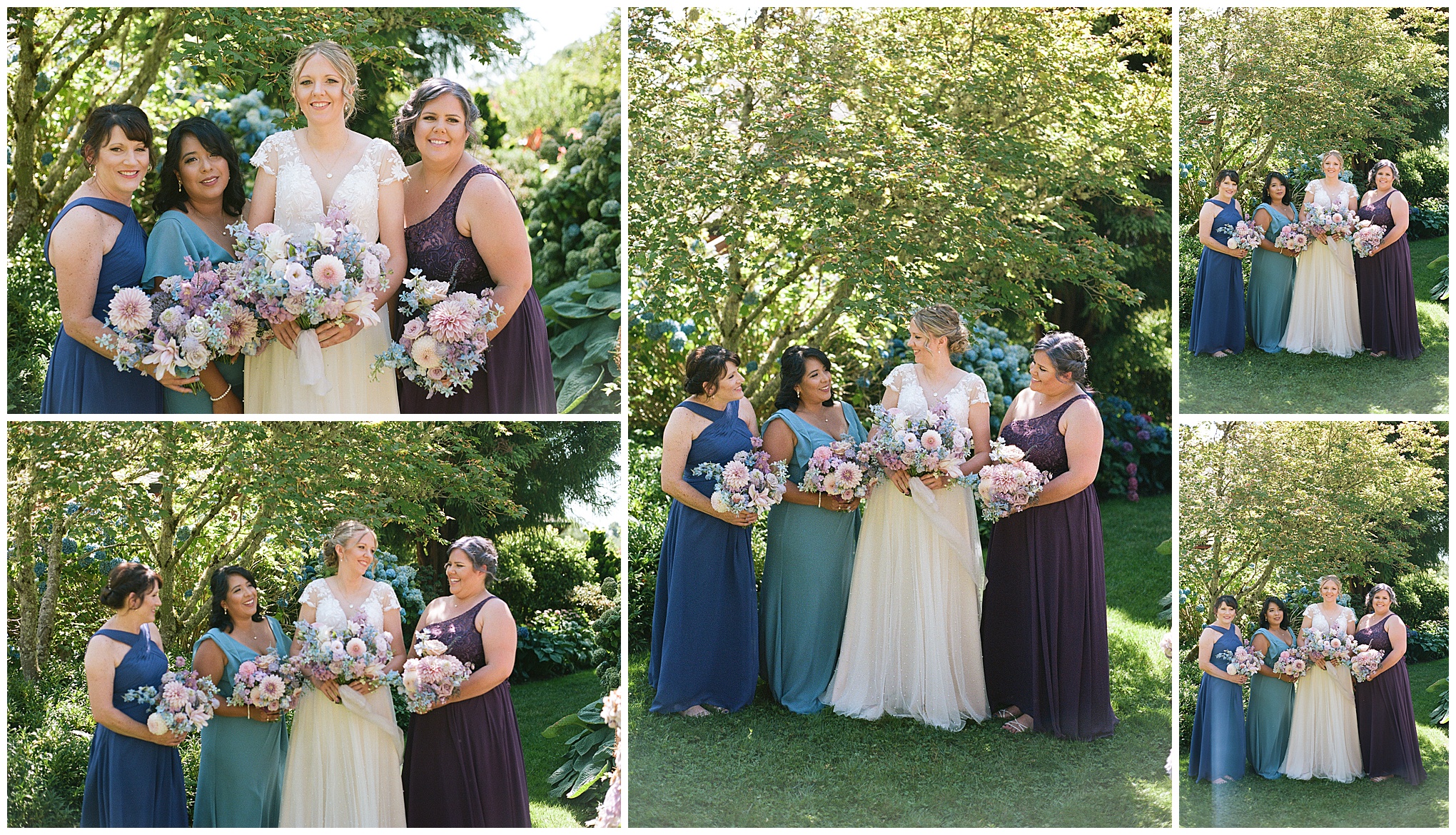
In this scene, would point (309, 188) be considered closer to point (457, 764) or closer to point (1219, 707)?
point (457, 764)

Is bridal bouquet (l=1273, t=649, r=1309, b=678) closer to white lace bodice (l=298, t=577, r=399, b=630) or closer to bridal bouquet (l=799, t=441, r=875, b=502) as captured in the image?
bridal bouquet (l=799, t=441, r=875, b=502)

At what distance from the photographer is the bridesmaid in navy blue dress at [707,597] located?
4910 mm

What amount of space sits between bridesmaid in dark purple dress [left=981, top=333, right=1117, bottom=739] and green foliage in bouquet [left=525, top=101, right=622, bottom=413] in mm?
1829

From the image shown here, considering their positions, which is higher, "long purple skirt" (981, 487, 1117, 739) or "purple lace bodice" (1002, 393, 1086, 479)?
"purple lace bodice" (1002, 393, 1086, 479)

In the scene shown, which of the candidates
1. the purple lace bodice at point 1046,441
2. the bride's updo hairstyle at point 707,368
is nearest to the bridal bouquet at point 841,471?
the bride's updo hairstyle at point 707,368

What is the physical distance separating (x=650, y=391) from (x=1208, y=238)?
10.4 feet

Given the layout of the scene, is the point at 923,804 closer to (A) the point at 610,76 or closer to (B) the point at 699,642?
(B) the point at 699,642

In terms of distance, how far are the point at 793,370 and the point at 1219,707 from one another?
229 cm

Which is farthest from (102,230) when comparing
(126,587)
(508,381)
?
(508,381)

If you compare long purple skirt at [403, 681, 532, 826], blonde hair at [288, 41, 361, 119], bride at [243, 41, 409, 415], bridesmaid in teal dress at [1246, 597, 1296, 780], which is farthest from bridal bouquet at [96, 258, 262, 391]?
bridesmaid in teal dress at [1246, 597, 1296, 780]

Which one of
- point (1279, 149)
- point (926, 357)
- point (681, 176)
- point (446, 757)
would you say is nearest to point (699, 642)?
point (446, 757)

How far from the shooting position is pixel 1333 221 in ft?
16.0

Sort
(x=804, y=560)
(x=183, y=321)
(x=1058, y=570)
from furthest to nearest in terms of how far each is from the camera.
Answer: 1. (x=804, y=560)
2. (x=1058, y=570)
3. (x=183, y=321)

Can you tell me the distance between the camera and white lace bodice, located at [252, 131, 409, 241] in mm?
4020
